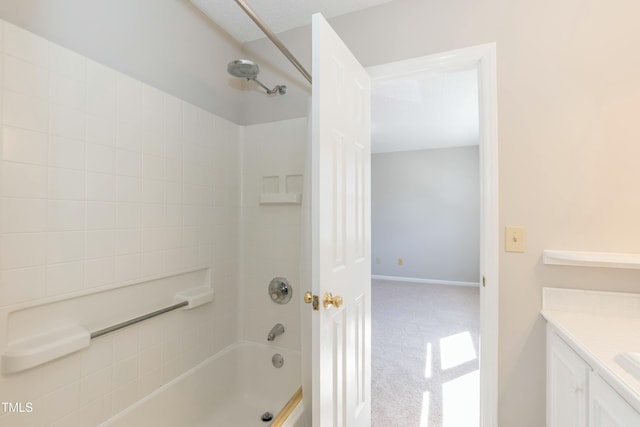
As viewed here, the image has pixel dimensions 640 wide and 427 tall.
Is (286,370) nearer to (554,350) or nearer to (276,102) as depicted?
(554,350)

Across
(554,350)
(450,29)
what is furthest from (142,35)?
(554,350)

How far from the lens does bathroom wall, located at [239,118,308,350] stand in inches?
72.1

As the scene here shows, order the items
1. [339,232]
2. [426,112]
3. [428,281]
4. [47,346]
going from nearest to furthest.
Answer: [47,346]
[339,232]
[426,112]
[428,281]

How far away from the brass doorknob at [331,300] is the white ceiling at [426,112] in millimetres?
1262

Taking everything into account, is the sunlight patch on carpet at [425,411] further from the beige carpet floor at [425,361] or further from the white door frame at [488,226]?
the white door frame at [488,226]

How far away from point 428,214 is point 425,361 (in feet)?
10.6

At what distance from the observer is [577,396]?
3.22ft

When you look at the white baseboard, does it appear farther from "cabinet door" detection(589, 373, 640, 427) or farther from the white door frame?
"cabinet door" detection(589, 373, 640, 427)

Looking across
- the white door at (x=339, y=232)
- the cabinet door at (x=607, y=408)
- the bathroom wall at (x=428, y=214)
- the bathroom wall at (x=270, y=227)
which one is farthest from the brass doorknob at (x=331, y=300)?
the bathroom wall at (x=428, y=214)

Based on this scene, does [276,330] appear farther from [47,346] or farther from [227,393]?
[47,346]

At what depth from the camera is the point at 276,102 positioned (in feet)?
6.25

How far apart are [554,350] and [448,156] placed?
4.40 metres

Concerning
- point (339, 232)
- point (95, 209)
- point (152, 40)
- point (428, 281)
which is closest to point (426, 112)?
point (339, 232)

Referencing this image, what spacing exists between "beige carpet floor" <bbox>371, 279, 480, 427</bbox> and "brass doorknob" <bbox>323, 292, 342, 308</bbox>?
115 cm
